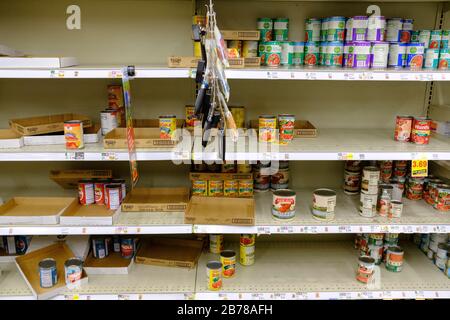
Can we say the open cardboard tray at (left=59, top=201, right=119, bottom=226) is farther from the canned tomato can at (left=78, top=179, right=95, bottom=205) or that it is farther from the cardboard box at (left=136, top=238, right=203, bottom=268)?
the cardboard box at (left=136, top=238, right=203, bottom=268)

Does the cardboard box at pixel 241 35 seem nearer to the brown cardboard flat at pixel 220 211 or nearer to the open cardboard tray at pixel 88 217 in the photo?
the brown cardboard flat at pixel 220 211

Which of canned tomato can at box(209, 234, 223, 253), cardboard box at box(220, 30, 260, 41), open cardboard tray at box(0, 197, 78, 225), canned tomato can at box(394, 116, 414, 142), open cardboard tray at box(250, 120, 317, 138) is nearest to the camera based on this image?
cardboard box at box(220, 30, 260, 41)

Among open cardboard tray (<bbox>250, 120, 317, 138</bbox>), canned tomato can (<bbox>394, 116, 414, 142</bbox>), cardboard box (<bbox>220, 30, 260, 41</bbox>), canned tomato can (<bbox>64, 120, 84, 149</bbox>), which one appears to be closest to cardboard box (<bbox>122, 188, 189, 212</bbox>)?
canned tomato can (<bbox>64, 120, 84, 149</bbox>)

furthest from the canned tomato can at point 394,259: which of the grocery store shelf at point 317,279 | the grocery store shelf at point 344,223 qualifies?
the grocery store shelf at point 344,223

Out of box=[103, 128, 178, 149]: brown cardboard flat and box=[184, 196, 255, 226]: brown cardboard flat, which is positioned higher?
box=[103, 128, 178, 149]: brown cardboard flat

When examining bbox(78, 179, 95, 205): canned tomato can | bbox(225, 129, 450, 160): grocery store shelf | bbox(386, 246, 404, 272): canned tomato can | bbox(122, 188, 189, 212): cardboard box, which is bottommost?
bbox(386, 246, 404, 272): canned tomato can

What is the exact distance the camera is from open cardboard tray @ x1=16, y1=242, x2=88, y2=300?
2.21 meters

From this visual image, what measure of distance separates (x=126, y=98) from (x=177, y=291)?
106 centimetres

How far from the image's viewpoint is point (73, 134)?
85.2 inches

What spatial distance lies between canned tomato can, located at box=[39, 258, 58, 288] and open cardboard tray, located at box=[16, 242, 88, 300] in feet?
0.08

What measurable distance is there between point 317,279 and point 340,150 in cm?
77

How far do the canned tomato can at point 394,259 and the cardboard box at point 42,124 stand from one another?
1.91m

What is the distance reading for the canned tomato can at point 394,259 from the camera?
245 cm

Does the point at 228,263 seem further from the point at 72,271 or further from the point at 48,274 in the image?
the point at 48,274
